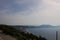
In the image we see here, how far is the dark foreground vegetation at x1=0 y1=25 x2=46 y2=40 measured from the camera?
5.66ft

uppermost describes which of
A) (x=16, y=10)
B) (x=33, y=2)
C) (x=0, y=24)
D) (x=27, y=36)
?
(x=33, y=2)

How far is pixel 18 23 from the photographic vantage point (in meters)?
1.75

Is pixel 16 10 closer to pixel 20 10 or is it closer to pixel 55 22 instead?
pixel 20 10

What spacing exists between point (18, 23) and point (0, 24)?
0.80 feet

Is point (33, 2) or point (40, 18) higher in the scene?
point (33, 2)

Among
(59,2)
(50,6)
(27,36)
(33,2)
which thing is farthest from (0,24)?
(59,2)

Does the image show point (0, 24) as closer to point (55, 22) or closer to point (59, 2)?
point (55, 22)

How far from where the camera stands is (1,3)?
1741 millimetres

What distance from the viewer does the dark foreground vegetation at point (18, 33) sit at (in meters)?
1.72

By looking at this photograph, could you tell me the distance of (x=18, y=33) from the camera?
174 cm

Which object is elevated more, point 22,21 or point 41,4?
point 41,4

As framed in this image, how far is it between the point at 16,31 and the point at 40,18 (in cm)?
38

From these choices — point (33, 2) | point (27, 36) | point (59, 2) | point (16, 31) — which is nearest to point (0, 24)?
point (16, 31)

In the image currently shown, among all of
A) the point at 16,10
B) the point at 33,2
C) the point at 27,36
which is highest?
the point at 33,2
